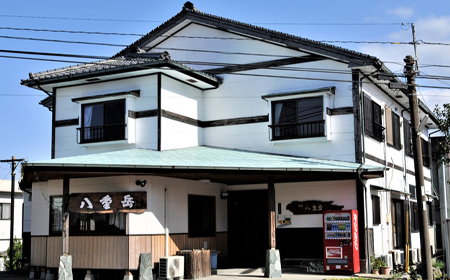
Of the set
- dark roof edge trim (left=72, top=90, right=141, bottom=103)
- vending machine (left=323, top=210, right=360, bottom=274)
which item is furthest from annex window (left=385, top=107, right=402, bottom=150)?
dark roof edge trim (left=72, top=90, right=141, bottom=103)

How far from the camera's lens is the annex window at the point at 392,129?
21817 millimetres

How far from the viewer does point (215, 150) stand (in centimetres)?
1977

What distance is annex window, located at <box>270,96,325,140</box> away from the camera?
18.8 meters

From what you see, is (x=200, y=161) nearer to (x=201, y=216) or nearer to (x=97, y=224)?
(x=201, y=216)

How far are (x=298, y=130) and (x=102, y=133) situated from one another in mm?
7051

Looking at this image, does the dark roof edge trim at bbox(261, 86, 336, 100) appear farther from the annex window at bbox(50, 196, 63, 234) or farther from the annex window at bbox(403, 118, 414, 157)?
the annex window at bbox(50, 196, 63, 234)

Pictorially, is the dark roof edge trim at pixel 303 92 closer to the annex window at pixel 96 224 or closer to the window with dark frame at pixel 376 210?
the window with dark frame at pixel 376 210

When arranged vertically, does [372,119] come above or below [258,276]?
above

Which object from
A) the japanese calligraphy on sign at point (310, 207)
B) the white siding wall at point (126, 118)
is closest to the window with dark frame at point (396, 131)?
the japanese calligraphy on sign at point (310, 207)

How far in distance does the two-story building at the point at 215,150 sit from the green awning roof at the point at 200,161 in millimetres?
62

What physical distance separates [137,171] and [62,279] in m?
3.74

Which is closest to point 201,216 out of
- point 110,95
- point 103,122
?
point 103,122

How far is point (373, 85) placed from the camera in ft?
66.5

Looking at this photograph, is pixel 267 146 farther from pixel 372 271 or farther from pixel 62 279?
pixel 62 279
